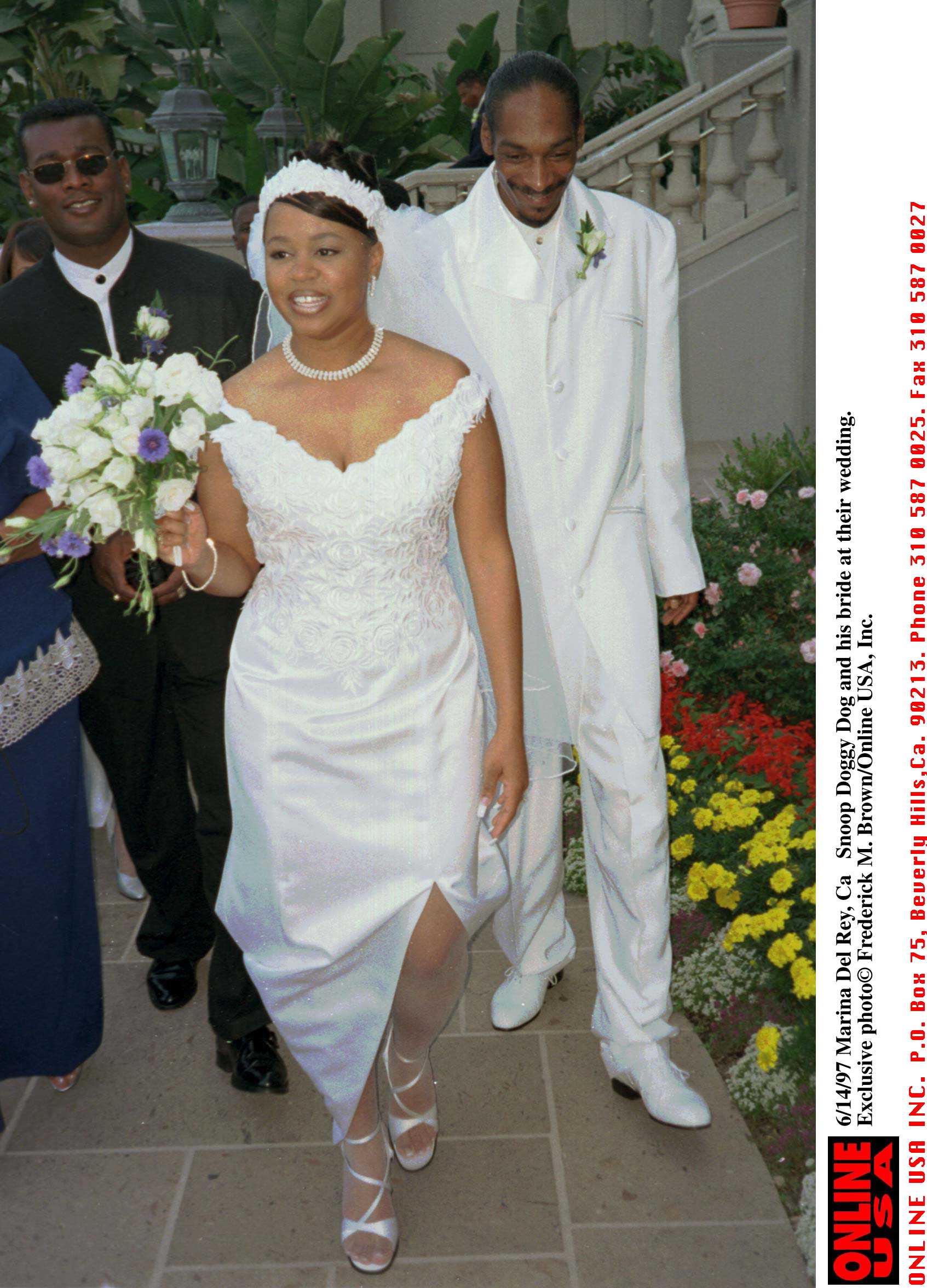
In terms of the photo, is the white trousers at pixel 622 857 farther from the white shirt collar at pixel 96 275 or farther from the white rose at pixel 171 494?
the white shirt collar at pixel 96 275

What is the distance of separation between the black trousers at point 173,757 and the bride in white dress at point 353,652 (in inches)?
28.2

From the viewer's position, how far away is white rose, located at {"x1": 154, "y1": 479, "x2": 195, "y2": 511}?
290 centimetres

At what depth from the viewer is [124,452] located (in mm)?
2844

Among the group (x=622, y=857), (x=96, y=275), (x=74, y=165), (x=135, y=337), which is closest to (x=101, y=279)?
(x=96, y=275)

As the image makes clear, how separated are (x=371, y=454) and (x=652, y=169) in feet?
29.0

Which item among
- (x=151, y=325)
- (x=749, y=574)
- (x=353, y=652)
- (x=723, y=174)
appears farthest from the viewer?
(x=723, y=174)

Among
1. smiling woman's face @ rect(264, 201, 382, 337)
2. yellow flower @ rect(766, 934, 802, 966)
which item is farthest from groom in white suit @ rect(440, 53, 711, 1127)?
smiling woman's face @ rect(264, 201, 382, 337)

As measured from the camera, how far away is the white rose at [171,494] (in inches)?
114

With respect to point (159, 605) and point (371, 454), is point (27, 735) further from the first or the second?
point (371, 454)

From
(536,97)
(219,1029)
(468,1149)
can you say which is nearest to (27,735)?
(219,1029)

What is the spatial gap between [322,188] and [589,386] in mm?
975

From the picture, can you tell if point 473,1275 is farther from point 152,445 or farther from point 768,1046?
point 152,445

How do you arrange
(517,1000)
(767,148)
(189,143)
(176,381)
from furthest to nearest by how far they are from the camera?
(767,148), (189,143), (517,1000), (176,381)

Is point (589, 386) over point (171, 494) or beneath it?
over
